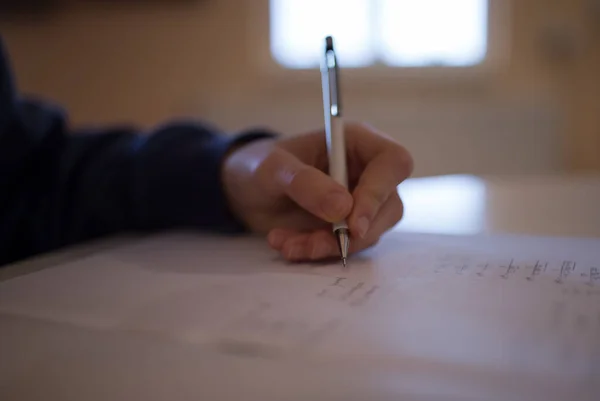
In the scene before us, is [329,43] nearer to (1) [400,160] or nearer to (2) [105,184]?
(1) [400,160]

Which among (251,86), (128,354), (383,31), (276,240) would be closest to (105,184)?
(276,240)

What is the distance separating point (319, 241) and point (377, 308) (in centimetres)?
13

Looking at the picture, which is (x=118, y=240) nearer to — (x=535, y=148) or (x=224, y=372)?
(x=224, y=372)

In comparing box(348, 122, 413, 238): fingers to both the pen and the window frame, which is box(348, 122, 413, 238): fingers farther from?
the window frame

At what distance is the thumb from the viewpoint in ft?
1.39

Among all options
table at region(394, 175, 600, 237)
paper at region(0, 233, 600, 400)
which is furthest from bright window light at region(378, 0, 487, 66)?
paper at region(0, 233, 600, 400)

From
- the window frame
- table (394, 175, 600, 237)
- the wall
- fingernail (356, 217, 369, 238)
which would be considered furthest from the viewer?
the window frame

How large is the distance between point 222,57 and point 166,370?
1897mm

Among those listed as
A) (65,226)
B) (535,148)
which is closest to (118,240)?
(65,226)

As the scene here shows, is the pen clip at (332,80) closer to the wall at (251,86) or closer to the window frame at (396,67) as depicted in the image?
the wall at (251,86)

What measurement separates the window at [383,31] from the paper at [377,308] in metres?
1.59

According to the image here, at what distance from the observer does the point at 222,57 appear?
6.65 feet

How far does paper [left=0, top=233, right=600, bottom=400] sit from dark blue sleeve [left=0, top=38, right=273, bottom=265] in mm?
127

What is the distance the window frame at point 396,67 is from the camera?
188 centimetres
